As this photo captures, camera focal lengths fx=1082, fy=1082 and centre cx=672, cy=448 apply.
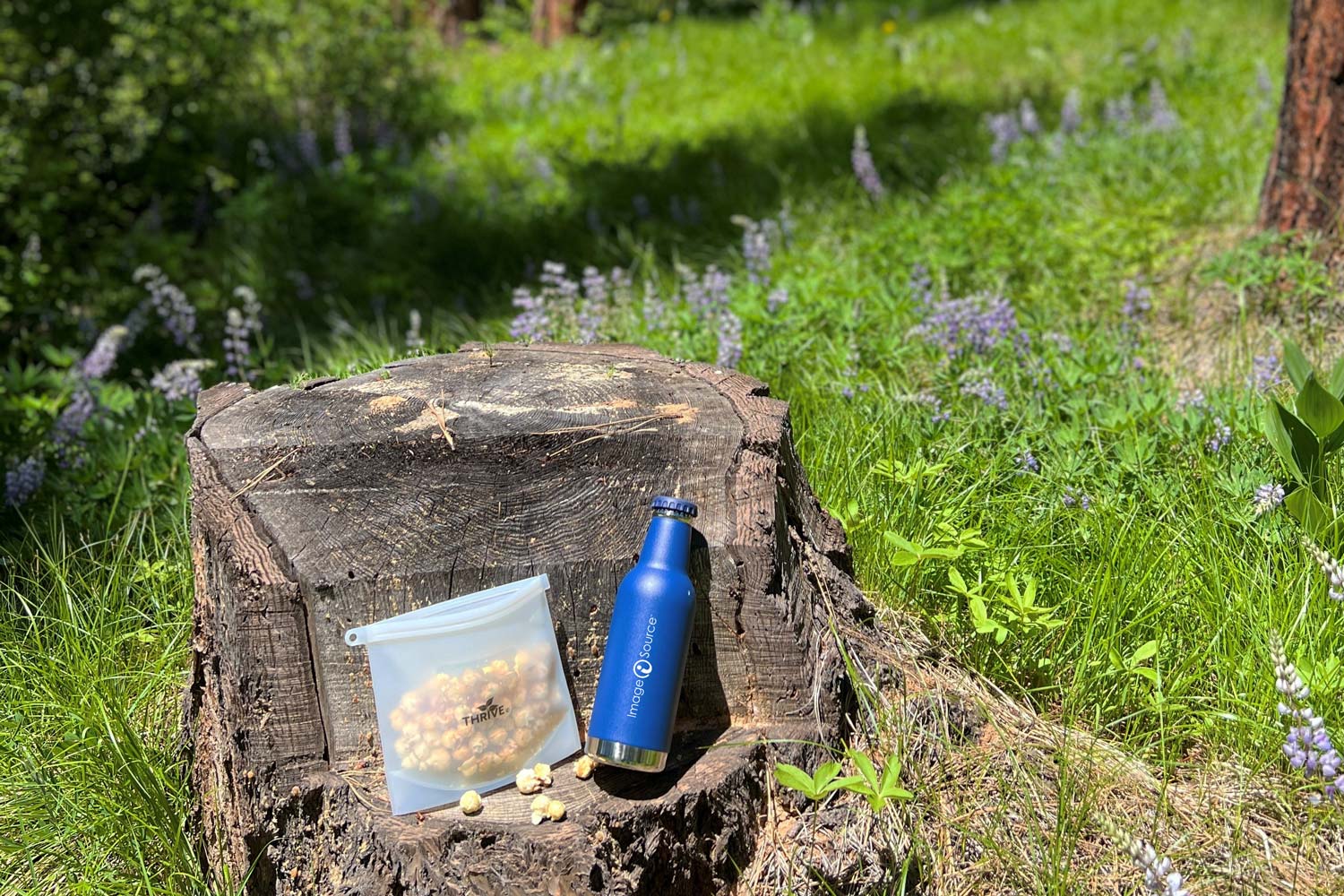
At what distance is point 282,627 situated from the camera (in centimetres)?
200

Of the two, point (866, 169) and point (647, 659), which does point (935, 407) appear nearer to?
point (647, 659)

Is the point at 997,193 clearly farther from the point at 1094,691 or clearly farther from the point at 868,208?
the point at 1094,691

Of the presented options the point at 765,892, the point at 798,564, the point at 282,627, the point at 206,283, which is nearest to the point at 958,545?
the point at 798,564

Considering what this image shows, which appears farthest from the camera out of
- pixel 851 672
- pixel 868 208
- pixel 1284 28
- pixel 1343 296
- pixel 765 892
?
pixel 1284 28

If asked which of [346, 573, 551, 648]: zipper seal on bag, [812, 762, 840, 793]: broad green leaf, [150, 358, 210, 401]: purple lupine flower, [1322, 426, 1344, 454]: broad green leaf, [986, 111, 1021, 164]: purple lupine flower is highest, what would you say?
[1322, 426, 1344, 454]: broad green leaf

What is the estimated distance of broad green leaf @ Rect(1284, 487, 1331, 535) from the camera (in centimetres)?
251

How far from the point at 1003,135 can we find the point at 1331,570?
381 centimetres

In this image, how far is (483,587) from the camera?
2.05 meters

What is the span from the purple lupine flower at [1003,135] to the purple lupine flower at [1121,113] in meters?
0.46

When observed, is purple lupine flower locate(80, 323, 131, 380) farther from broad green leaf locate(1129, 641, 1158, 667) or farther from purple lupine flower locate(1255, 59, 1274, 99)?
purple lupine flower locate(1255, 59, 1274, 99)

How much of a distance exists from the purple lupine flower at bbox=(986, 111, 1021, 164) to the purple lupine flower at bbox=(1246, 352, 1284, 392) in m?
2.34

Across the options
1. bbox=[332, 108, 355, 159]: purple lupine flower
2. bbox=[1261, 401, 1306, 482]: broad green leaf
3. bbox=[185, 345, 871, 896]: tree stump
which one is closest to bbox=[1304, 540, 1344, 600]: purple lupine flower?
bbox=[1261, 401, 1306, 482]: broad green leaf

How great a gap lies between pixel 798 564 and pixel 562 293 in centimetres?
202

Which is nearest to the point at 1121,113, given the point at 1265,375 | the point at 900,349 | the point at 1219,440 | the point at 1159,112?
the point at 1159,112
